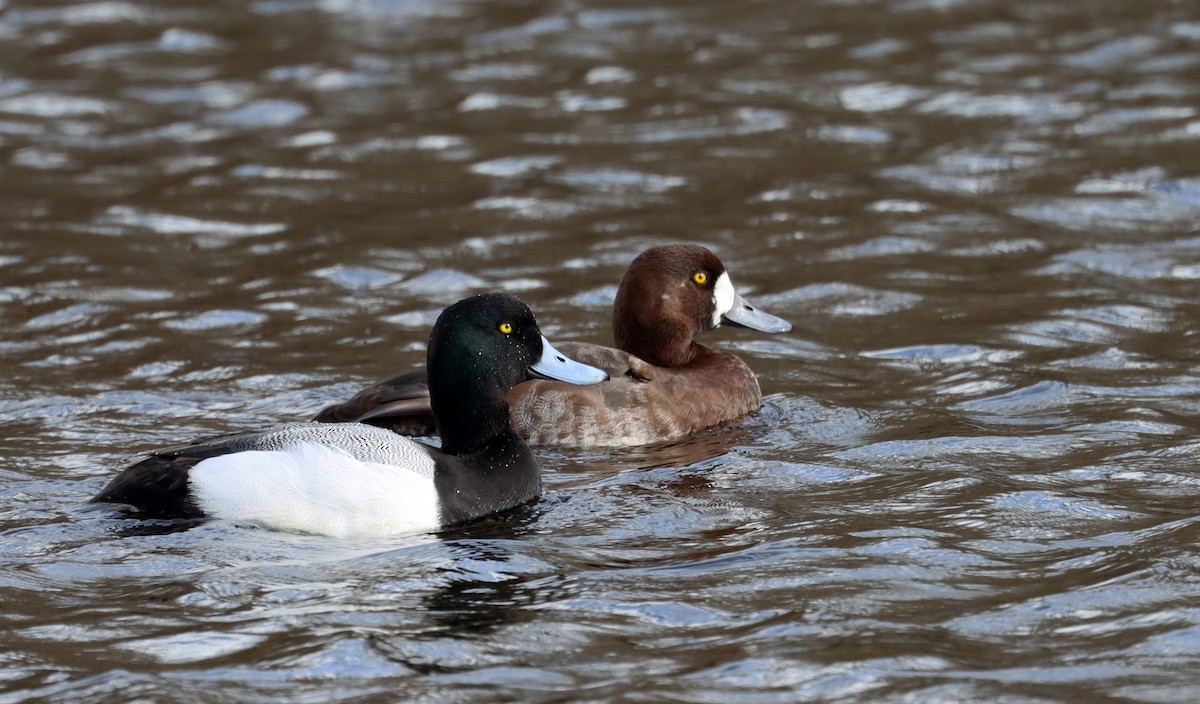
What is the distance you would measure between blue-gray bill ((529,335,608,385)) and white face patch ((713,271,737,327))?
1.29 m

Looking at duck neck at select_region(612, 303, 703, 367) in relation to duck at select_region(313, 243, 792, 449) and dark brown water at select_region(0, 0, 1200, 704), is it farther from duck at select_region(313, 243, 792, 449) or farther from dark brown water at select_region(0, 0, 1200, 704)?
dark brown water at select_region(0, 0, 1200, 704)

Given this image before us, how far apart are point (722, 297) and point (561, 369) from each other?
1469mm

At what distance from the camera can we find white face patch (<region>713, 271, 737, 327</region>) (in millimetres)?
8312

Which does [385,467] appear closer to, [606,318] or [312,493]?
[312,493]

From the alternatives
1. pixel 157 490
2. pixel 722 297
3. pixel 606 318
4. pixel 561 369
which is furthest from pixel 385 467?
pixel 606 318

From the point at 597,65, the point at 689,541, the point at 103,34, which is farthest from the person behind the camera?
the point at 103,34

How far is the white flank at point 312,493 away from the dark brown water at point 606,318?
0.32 ft

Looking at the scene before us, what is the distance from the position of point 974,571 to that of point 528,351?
82.3 inches

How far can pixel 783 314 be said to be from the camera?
31.8 feet

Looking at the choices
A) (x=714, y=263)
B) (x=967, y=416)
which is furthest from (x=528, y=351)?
(x=967, y=416)

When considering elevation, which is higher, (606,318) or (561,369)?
(561,369)

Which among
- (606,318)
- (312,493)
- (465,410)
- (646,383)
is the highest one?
(465,410)

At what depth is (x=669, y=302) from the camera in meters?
8.20

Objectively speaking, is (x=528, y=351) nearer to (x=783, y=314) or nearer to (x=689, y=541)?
(x=689, y=541)
